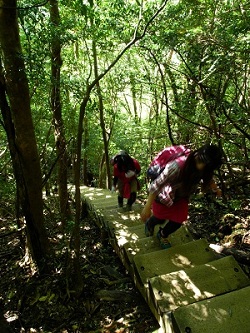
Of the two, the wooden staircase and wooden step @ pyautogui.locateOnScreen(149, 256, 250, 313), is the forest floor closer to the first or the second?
the wooden staircase

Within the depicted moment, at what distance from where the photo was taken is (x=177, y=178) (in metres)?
2.88

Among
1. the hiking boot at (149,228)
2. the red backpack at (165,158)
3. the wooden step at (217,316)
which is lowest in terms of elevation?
the wooden step at (217,316)

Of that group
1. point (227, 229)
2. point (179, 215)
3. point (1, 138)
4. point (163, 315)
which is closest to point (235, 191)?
point (227, 229)

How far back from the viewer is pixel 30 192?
398 cm

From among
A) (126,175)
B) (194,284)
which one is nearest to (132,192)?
(126,175)

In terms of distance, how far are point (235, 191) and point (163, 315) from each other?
178 inches

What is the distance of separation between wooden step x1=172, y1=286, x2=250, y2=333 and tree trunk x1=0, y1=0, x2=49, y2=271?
8.30 ft

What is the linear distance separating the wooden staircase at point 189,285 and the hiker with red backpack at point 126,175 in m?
1.39

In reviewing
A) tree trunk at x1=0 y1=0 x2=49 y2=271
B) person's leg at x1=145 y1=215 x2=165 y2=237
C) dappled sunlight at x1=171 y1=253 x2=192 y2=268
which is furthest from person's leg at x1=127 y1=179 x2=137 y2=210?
dappled sunlight at x1=171 y1=253 x2=192 y2=268

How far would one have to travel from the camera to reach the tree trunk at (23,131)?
338 cm

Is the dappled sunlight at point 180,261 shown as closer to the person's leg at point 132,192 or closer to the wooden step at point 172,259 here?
the wooden step at point 172,259

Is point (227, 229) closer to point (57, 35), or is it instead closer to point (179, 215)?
point (179, 215)

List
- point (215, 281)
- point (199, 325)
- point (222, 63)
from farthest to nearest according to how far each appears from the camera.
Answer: point (222, 63), point (215, 281), point (199, 325)

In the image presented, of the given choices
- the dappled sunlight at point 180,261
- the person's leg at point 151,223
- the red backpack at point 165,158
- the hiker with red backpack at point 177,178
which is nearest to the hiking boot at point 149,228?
the person's leg at point 151,223
